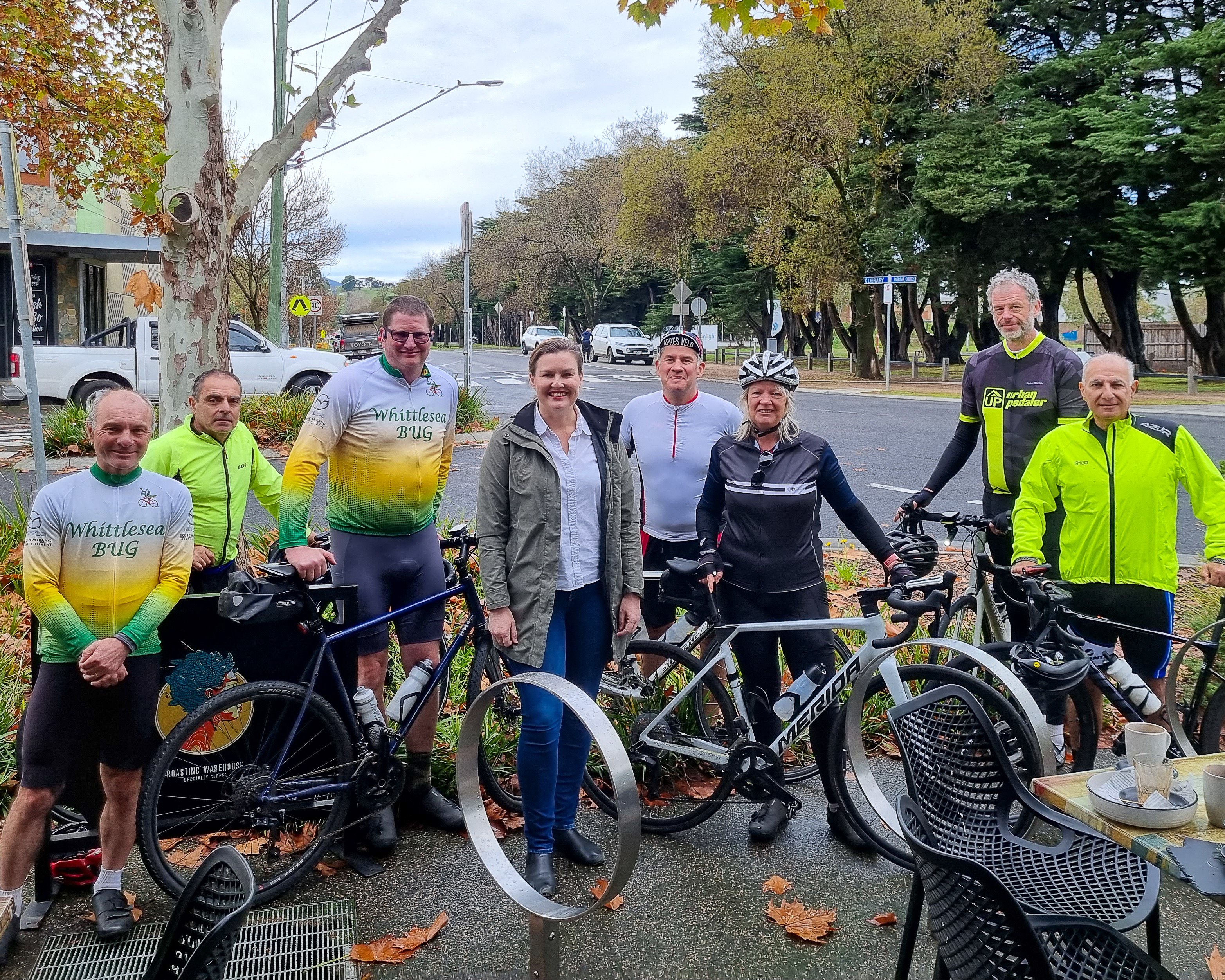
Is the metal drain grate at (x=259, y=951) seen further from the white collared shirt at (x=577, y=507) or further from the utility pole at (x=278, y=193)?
the utility pole at (x=278, y=193)

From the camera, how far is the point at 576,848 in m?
4.02

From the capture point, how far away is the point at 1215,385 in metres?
28.5

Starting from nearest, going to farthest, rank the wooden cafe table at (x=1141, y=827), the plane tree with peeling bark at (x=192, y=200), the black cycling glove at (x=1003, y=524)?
the wooden cafe table at (x=1141, y=827), the black cycling glove at (x=1003, y=524), the plane tree with peeling bark at (x=192, y=200)

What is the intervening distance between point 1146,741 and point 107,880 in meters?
3.22

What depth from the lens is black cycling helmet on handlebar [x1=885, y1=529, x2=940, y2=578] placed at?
4195 mm

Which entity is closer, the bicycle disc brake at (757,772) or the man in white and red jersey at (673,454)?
the bicycle disc brake at (757,772)

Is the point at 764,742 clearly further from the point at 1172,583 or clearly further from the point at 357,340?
the point at 357,340

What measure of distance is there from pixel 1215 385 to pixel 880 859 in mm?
29051

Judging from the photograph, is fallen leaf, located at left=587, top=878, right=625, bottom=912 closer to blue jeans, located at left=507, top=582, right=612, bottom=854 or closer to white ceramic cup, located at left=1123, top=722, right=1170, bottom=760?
blue jeans, located at left=507, top=582, right=612, bottom=854

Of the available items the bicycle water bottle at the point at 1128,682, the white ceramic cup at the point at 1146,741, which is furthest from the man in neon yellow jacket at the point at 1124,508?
the white ceramic cup at the point at 1146,741

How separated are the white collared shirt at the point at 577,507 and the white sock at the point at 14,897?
2009mm

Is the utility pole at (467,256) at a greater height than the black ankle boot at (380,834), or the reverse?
the utility pole at (467,256)

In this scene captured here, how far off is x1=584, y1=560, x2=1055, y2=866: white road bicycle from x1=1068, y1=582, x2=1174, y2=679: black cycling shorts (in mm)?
477

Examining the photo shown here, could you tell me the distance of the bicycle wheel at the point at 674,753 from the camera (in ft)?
14.2
